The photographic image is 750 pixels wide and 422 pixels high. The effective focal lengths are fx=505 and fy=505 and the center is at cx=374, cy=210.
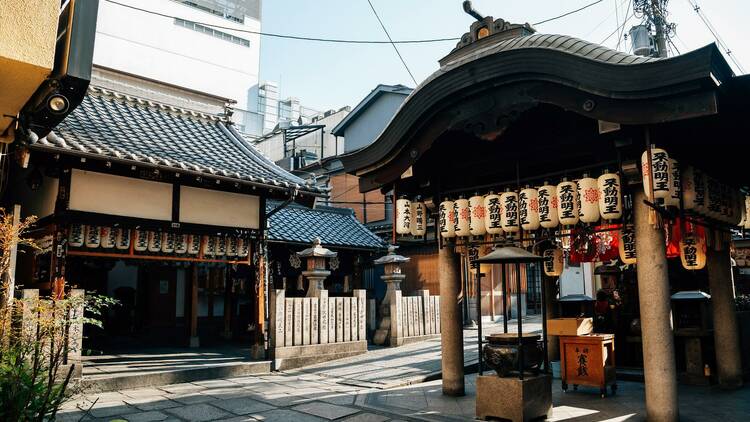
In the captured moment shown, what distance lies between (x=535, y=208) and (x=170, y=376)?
917 cm

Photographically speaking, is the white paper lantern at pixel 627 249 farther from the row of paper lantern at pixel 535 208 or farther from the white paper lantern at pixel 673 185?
the white paper lantern at pixel 673 185

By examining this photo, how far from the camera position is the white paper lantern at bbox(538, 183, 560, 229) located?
27.0ft

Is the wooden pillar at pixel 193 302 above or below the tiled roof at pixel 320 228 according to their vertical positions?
below

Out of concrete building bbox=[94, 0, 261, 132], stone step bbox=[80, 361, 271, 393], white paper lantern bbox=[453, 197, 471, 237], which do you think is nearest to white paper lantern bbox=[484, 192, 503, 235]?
white paper lantern bbox=[453, 197, 471, 237]

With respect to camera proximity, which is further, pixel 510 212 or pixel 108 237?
pixel 108 237

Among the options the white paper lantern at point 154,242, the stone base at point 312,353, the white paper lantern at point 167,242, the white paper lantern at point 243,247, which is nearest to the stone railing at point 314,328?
the stone base at point 312,353

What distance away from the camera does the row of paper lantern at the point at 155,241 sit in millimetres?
11703

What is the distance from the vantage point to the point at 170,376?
1192 cm

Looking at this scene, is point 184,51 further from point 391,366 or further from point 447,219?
point 447,219

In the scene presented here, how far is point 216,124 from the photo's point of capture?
17844 mm

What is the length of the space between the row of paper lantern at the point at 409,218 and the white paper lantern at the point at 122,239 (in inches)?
267

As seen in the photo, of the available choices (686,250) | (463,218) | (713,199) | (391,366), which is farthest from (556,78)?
(391,366)

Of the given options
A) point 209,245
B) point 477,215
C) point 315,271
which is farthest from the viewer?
point 315,271

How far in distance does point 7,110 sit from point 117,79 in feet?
76.6
